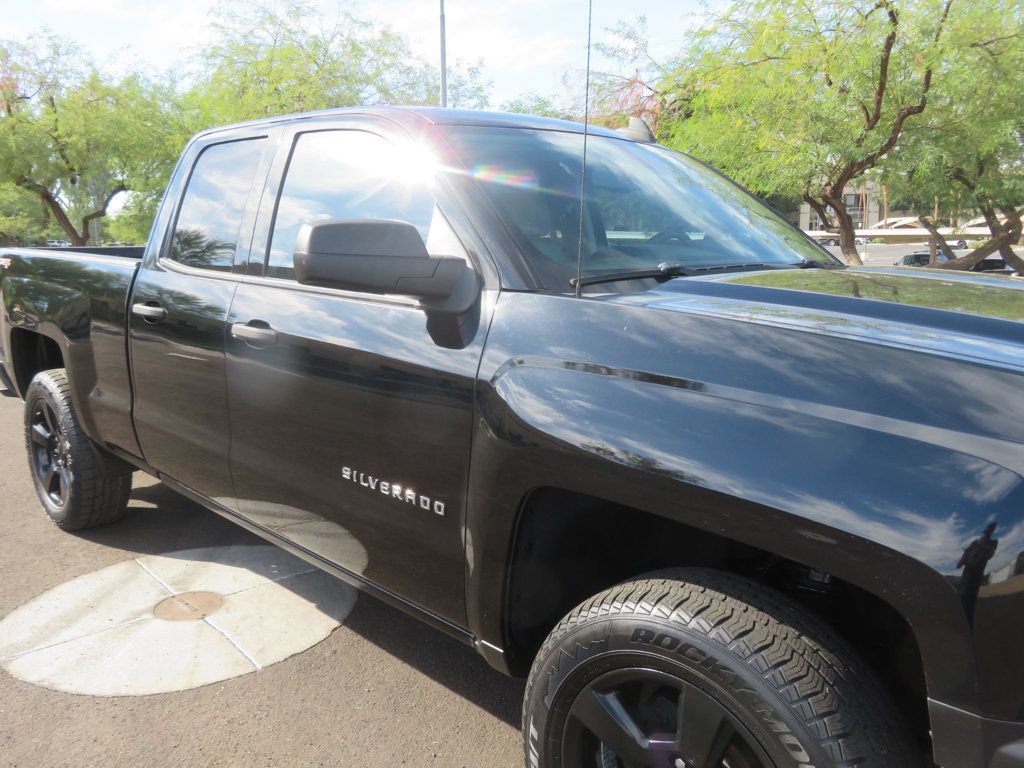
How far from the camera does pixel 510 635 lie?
2.07 m

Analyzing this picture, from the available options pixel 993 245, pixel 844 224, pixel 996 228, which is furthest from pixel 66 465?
pixel 996 228

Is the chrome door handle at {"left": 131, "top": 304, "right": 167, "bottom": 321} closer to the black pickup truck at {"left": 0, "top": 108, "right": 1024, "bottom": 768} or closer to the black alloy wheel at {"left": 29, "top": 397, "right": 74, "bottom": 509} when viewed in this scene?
the black pickup truck at {"left": 0, "top": 108, "right": 1024, "bottom": 768}

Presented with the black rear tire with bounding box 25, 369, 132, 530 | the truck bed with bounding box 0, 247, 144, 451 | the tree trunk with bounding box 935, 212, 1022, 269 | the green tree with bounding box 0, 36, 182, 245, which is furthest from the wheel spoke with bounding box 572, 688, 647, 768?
the green tree with bounding box 0, 36, 182, 245

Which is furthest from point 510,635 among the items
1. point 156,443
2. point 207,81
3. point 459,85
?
point 459,85

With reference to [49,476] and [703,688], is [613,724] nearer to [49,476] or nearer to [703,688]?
[703,688]

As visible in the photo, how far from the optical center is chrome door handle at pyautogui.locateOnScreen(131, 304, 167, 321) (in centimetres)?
315

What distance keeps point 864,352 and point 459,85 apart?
23823mm

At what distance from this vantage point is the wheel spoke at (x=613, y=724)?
67.9 inches

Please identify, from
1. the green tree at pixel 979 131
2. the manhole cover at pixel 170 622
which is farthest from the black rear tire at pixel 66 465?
the green tree at pixel 979 131

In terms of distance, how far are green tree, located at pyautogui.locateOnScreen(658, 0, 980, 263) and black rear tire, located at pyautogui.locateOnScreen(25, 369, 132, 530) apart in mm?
8470

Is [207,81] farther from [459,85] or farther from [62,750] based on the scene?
[62,750]

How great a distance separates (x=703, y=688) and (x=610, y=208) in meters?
1.52

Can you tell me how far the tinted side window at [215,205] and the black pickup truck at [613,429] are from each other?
0.02 meters

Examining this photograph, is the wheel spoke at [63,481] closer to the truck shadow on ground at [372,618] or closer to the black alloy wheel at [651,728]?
the truck shadow on ground at [372,618]
